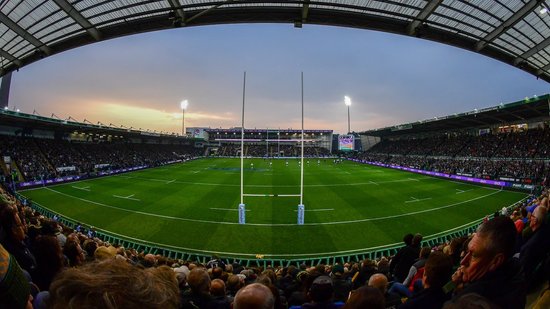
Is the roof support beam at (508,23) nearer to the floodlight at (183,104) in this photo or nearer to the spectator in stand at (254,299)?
the spectator in stand at (254,299)

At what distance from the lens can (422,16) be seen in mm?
9641

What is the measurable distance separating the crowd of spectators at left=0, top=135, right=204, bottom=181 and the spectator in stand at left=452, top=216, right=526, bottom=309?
48385 mm

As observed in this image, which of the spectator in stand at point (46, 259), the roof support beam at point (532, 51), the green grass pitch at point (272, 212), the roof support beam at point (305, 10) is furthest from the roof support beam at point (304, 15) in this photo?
the green grass pitch at point (272, 212)

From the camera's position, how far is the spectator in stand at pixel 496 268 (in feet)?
8.37

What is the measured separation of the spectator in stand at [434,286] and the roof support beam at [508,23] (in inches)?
449

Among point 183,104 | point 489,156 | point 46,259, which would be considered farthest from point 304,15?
point 183,104

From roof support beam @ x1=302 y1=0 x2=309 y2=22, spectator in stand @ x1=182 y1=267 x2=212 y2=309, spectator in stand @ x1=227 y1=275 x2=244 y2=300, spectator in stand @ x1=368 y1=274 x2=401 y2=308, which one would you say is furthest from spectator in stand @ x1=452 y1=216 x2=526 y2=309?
roof support beam @ x1=302 y1=0 x2=309 y2=22

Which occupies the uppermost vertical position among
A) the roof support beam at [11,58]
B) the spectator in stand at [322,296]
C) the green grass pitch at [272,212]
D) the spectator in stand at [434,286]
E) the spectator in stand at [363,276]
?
the roof support beam at [11,58]

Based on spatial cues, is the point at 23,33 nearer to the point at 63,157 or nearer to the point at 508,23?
the point at 508,23

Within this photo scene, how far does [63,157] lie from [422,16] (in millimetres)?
54914

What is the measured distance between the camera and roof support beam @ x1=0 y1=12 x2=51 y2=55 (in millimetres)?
11177

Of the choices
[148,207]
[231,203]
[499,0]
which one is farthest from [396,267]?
[148,207]

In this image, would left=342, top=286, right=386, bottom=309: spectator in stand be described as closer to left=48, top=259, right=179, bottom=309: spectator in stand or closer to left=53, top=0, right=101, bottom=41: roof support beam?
left=48, top=259, right=179, bottom=309: spectator in stand

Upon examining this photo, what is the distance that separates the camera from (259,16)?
31.9ft
